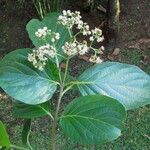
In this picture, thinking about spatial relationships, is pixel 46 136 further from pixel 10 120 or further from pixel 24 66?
pixel 24 66

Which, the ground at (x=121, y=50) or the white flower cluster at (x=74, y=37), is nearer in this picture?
the white flower cluster at (x=74, y=37)

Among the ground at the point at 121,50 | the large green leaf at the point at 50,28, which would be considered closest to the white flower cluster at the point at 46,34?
the large green leaf at the point at 50,28

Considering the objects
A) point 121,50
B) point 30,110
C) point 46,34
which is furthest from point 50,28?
point 121,50

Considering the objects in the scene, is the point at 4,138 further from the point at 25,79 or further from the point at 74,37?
the point at 74,37

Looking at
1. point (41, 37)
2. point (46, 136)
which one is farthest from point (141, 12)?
point (41, 37)

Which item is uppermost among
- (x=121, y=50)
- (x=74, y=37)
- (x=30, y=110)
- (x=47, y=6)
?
(x=74, y=37)

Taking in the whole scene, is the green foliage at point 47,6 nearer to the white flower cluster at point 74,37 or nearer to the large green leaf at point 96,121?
the white flower cluster at point 74,37

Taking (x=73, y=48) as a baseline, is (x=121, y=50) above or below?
below
